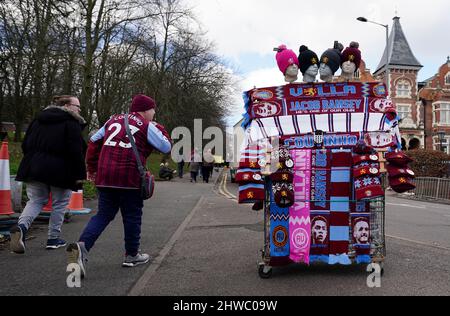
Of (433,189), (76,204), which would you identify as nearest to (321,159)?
(76,204)

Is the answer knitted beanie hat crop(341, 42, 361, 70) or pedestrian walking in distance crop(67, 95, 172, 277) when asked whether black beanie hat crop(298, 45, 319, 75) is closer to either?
knitted beanie hat crop(341, 42, 361, 70)

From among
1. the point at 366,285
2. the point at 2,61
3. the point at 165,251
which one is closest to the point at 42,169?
the point at 165,251

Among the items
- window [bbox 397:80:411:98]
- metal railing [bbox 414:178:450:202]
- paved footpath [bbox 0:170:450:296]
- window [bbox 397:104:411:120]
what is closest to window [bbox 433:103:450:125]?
window [bbox 397:104:411:120]

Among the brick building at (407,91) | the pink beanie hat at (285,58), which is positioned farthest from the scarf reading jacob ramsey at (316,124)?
the brick building at (407,91)

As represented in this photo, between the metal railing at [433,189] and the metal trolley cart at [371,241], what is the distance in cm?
1777

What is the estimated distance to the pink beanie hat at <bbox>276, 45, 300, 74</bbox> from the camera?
15.3ft

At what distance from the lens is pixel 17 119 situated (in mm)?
33906

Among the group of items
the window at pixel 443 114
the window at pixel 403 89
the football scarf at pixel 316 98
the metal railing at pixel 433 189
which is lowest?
the metal railing at pixel 433 189

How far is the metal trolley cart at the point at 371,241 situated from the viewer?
4.44 m

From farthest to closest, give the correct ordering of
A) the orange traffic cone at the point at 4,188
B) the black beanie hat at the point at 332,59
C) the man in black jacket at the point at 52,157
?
the orange traffic cone at the point at 4,188
the man in black jacket at the point at 52,157
the black beanie hat at the point at 332,59

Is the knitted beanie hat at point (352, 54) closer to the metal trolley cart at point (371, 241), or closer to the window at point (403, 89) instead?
the metal trolley cart at point (371, 241)

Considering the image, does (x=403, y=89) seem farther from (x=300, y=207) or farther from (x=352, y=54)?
(x=300, y=207)

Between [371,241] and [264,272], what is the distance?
44.5 inches

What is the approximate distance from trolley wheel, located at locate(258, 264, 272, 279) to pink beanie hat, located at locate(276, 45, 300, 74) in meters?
1.99
